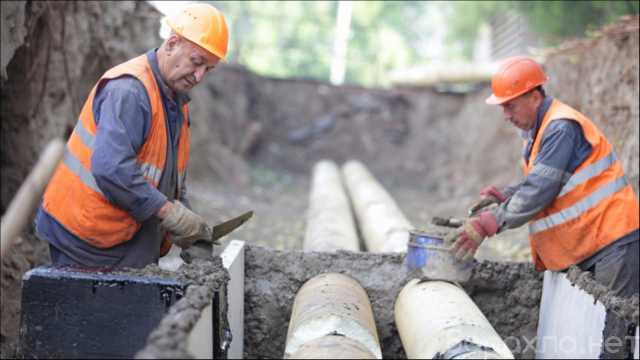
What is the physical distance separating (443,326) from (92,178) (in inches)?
71.0

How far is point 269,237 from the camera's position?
8586 mm

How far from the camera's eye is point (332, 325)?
3.00m

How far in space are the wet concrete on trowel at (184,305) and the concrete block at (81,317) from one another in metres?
0.18

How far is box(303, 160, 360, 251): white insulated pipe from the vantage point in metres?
5.72

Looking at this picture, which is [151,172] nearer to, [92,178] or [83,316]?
[92,178]

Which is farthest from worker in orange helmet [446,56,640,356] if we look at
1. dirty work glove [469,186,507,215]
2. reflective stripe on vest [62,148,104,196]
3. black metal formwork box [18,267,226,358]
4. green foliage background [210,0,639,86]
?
green foliage background [210,0,639,86]

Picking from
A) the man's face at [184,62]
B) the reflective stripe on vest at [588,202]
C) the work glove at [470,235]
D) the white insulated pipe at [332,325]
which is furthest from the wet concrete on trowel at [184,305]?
the reflective stripe on vest at [588,202]

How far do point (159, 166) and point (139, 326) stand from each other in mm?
874

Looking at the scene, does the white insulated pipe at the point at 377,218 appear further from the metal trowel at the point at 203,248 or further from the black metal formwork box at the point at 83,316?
the black metal formwork box at the point at 83,316

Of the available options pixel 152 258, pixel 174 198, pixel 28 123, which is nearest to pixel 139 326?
pixel 152 258

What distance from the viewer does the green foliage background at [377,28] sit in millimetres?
9039

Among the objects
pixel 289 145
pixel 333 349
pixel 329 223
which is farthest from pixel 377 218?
pixel 289 145

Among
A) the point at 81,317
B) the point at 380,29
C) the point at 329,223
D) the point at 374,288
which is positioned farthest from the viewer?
the point at 380,29

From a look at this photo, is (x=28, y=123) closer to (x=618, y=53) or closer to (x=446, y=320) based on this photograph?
(x=446, y=320)
